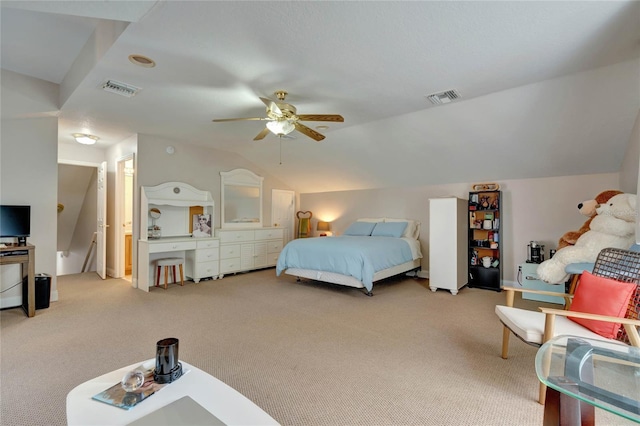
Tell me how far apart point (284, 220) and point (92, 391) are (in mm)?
5736

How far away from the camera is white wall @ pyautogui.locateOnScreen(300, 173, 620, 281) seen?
13.7 ft

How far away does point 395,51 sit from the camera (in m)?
2.41

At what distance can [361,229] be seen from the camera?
18.9 feet

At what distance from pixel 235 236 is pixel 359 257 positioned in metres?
2.58

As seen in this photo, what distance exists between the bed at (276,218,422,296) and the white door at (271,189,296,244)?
2.07m

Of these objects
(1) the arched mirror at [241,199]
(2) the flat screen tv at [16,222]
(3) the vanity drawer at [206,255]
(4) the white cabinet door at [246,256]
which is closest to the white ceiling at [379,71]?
(1) the arched mirror at [241,199]

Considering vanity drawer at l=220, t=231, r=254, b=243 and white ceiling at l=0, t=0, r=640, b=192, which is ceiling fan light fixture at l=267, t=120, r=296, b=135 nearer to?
white ceiling at l=0, t=0, r=640, b=192

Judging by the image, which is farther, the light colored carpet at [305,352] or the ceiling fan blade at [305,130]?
the ceiling fan blade at [305,130]

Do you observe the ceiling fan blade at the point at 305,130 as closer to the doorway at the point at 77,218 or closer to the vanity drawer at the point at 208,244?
the vanity drawer at the point at 208,244

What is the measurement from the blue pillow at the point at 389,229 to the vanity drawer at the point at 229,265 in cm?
255

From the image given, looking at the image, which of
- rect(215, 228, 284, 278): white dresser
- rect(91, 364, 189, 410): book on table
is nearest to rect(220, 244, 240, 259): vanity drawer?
rect(215, 228, 284, 278): white dresser

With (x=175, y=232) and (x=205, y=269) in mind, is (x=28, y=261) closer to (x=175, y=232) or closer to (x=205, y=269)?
(x=175, y=232)

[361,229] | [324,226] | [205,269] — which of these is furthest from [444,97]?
[205,269]

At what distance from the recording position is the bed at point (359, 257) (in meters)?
4.11
